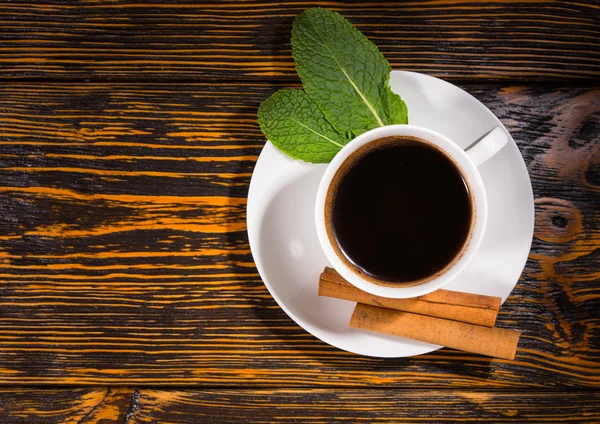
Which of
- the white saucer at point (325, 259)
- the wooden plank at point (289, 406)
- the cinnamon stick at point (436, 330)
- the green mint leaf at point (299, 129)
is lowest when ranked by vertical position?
the wooden plank at point (289, 406)

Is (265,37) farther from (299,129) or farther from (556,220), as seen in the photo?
(556,220)

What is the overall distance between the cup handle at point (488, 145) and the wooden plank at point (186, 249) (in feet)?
0.70

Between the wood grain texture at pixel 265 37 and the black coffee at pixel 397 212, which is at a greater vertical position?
the wood grain texture at pixel 265 37

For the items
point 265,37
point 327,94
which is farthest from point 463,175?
point 265,37

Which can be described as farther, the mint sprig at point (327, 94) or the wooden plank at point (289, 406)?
the wooden plank at point (289, 406)

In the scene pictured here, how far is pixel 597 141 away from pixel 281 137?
0.56 meters

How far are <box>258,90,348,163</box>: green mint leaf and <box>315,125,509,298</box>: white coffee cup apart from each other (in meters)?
0.05

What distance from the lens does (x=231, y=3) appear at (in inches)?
39.9

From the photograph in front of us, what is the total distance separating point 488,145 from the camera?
0.80 meters

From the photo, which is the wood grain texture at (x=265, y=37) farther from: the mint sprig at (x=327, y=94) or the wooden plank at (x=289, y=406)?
the wooden plank at (x=289, y=406)

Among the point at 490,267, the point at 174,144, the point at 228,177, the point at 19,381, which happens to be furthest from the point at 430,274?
the point at 19,381

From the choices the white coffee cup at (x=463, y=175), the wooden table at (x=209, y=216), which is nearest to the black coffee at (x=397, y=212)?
the white coffee cup at (x=463, y=175)

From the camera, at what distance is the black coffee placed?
2.83ft

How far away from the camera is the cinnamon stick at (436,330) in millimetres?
896
